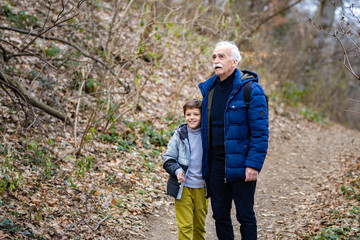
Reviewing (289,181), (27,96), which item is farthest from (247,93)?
(289,181)

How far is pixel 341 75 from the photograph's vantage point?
15.9 meters

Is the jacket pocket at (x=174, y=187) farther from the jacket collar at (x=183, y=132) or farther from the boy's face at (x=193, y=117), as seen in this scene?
the boy's face at (x=193, y=117)

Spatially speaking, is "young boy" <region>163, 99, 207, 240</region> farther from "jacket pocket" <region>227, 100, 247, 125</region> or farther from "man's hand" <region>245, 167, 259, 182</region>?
"man's hand" <region>245, 167, 259, 182</region>

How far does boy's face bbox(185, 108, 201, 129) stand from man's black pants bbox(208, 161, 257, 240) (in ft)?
1.48

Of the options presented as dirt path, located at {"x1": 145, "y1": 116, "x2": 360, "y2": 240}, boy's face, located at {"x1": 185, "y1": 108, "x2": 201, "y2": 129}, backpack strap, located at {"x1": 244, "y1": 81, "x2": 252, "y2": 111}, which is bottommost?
dirt path, located at {"x1": 145, "y1": 116, "x2": 360, "y2": 240}

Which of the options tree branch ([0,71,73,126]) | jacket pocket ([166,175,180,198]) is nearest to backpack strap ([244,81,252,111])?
jacket pocket ([166,175,180,198])

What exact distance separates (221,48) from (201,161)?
122 centimetres

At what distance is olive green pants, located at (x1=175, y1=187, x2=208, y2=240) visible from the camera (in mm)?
3520

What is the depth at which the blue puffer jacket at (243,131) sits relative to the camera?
3.19 metres

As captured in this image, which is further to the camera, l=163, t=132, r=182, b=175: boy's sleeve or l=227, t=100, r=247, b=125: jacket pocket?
l=163, t=132, r=182, b=175: boy's sleeve

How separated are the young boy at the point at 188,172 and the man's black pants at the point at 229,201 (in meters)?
0.17

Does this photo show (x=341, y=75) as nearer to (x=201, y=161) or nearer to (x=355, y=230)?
(x=355, y=230)

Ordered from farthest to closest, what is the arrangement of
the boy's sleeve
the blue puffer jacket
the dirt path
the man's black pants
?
1. the dirt path
2. the boy's sleeve
3. the man's black pants
4. the blue puffer jacket

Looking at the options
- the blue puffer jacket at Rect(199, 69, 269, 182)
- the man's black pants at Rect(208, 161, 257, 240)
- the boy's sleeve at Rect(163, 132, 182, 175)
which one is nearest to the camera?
the blue puffer jacket at Rect(199, 69, 269, 182)
